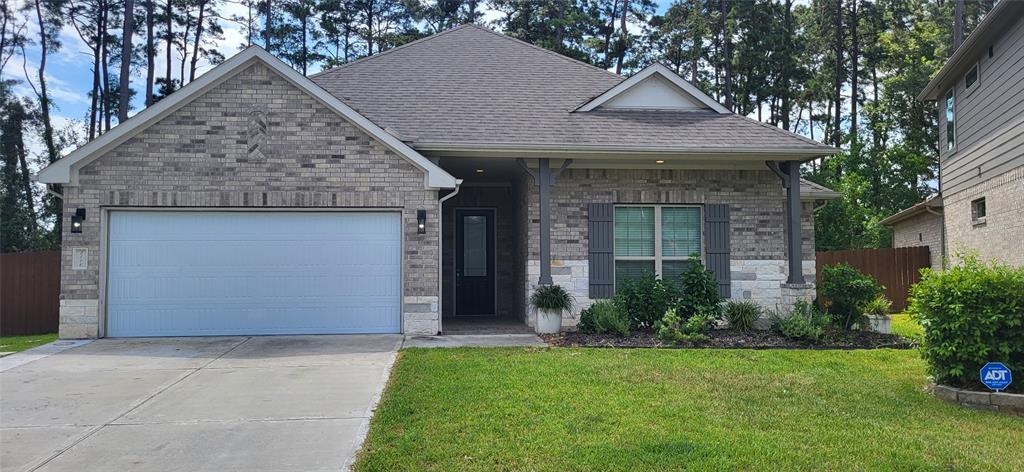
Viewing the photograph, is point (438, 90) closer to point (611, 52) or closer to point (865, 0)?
point (611, 52)

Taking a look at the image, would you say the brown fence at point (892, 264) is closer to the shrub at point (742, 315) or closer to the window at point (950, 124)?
the window at point (950, 124)

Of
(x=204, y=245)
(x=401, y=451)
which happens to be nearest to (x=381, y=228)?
(x=204, y=245)

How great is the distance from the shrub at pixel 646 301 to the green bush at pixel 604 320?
155mm

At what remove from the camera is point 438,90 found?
502 inches

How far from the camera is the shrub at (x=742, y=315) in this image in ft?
34.6

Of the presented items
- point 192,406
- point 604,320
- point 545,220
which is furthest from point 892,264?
point 192,406

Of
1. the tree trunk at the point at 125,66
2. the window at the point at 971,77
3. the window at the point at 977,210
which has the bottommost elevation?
the window at the point at 977,210

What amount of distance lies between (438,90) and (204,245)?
506cm

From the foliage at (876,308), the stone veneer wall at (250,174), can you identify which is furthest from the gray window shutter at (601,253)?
the foliage at (876,308)

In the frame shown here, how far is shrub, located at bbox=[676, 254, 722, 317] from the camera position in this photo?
10.1 meters

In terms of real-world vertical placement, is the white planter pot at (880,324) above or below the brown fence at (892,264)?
below

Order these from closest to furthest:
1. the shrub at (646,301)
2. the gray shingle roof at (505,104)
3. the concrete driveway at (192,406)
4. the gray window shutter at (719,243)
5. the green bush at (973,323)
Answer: the concrete driveway at (192,406)
the green bush at (973,323)
the shrub at (646,301)
the gray shingle roof at (505,104)
the gray window shutter at (719,243)

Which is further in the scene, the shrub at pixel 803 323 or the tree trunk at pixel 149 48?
the tree trunk at pixel 149 48

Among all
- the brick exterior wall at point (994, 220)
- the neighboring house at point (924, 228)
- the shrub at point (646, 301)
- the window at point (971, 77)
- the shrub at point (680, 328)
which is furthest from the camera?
the neighboring house at point (924, 228)
